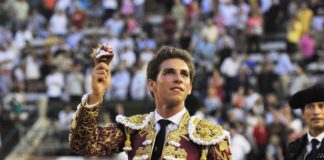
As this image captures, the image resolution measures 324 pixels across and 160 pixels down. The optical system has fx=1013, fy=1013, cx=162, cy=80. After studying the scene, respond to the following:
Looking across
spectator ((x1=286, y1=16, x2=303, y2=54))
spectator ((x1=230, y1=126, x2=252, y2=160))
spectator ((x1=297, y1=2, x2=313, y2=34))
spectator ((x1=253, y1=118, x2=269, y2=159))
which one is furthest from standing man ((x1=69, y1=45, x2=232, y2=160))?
spectator ((x1=297, y1=2, x2=313, y2=34))

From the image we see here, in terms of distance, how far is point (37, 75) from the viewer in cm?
2120

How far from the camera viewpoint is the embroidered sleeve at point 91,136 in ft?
20.0

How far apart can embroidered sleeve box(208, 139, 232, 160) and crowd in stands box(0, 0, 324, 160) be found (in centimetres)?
1005

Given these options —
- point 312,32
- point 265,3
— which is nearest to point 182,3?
point 265,3

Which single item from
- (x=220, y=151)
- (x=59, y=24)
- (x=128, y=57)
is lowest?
(x=220, y=151)

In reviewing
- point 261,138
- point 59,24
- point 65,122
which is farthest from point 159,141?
point 59,24

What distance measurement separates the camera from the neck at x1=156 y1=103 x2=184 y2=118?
6.24 meters

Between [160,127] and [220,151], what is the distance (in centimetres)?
41

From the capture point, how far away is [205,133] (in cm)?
625

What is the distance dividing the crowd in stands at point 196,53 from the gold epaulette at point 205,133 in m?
9.92

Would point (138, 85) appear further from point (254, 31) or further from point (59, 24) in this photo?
point (59, 24)

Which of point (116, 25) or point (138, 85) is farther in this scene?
point (116, 25)

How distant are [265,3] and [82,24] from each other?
14.2ft

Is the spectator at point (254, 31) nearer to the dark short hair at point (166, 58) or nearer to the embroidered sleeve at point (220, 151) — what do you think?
the dark short hair at point (166, 58)
